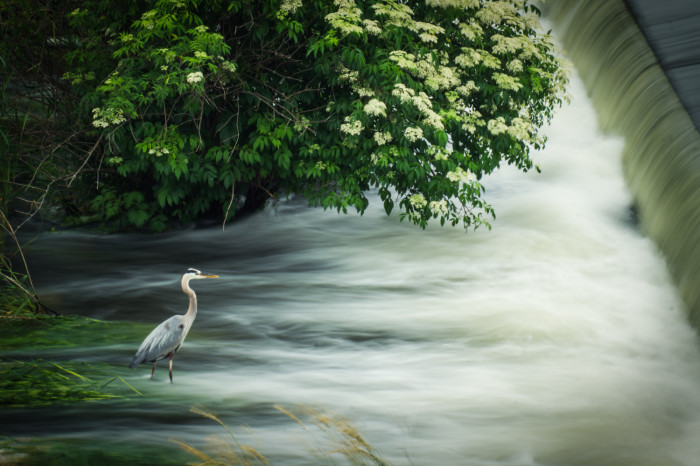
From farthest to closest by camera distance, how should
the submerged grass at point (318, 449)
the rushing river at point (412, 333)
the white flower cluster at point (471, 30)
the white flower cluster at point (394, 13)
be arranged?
the white flower cluster at point (471, 30) → the white flower cluster at point (394, 13) → the rushing river at point (412, 333) → the submerged grass at point (318, 449)

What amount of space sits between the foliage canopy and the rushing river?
35.9 inches

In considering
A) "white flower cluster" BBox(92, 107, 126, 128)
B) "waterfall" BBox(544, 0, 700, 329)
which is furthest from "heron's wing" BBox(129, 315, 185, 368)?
"waterfall" BBox(544, 0, 700, 329)

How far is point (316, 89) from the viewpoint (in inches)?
340

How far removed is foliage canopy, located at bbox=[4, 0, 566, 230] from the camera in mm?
8094

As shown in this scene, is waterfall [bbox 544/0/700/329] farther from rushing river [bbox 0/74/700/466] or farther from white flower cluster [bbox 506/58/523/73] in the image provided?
white flower cluster [bbox 506/58/523/73]

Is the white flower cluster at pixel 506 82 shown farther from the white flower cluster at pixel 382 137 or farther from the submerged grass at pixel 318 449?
the submerged grass at pixel 318 449

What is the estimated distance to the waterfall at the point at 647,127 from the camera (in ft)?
24.3

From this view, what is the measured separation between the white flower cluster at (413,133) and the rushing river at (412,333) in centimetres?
142

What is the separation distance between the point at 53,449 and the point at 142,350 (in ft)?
3.32

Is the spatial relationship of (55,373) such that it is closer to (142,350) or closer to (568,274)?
(142,350)

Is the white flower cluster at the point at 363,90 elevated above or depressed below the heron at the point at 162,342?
above

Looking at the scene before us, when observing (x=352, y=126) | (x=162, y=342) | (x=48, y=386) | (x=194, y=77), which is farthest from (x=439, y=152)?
(x=48, y=386)

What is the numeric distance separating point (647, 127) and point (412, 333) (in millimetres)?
3490

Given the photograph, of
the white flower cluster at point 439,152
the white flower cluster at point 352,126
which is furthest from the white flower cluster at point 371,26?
the white flower cluster at point 439,152
